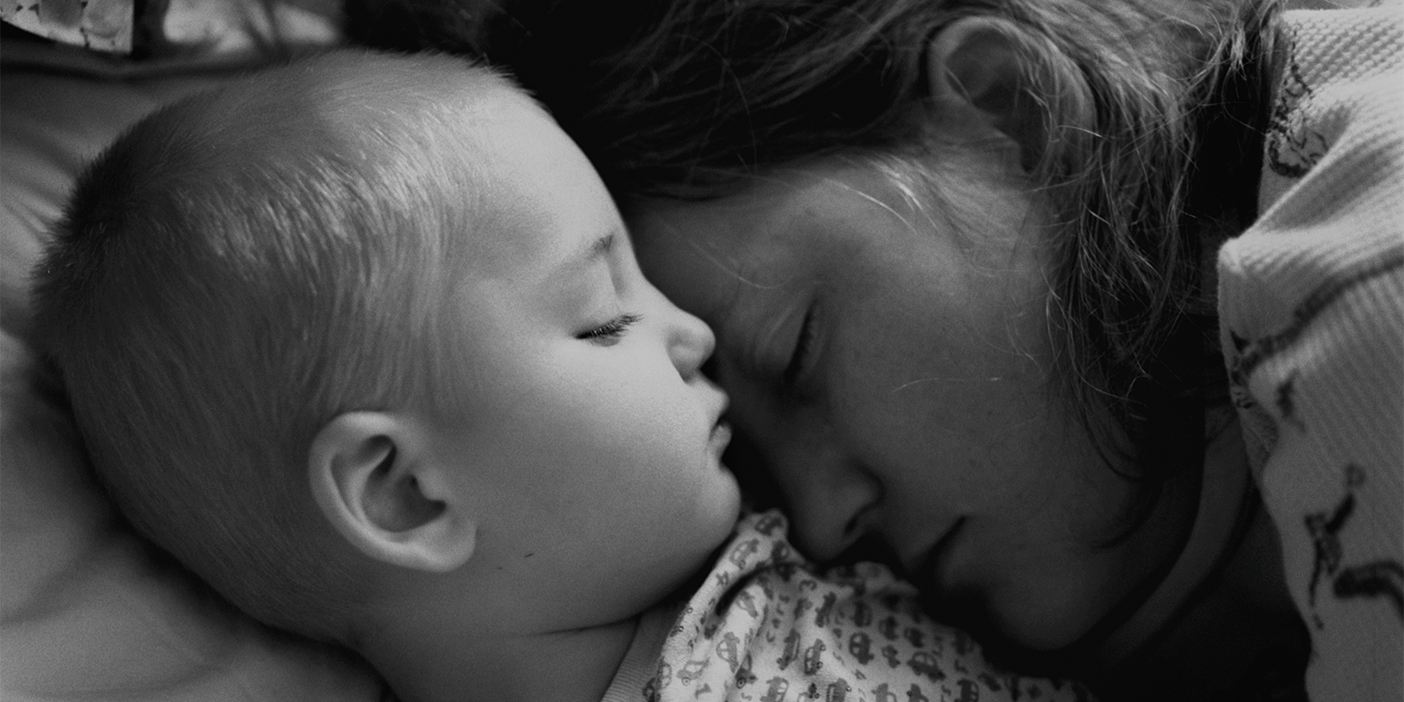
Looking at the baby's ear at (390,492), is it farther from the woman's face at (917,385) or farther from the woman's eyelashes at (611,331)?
the woman's face at (917,385)

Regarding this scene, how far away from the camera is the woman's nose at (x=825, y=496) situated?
3.31 ft

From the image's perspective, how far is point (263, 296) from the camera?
0.82 metres

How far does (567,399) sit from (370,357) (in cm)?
14

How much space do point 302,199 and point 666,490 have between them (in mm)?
323

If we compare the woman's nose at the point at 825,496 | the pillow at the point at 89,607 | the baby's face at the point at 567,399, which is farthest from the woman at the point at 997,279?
the pillow at the point at 89,607

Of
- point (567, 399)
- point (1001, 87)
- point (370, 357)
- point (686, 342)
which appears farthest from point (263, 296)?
point (1001, 87)

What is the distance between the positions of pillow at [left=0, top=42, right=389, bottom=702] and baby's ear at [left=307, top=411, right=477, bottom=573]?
0.69ft

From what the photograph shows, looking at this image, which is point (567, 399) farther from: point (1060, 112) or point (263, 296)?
point (1060, 112)

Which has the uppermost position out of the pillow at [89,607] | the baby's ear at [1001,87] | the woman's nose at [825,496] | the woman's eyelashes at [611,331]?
the baby's ear at [1001,87]

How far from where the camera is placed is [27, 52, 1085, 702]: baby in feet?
2.73

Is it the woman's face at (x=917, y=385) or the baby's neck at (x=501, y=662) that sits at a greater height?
the woman's face at (x=917, y=385)

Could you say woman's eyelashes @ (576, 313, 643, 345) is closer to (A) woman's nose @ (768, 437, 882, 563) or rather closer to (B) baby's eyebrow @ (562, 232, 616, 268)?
(B) baby's eyebrow @ (562, 232, 616, 268)

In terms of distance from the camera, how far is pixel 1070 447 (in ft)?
3.14

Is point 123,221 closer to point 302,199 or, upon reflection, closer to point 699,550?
point 302,199
